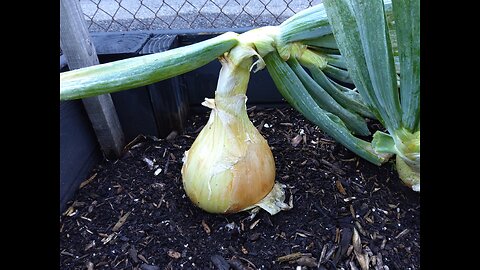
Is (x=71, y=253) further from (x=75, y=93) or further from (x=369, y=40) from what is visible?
(x=369, y=40)

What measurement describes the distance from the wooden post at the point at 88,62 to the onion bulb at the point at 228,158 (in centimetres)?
36

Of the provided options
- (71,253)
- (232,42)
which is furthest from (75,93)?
(71,253)

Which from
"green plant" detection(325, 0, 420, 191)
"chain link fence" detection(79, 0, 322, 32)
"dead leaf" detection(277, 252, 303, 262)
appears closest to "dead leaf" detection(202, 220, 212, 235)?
"dead leaf" detection(277, 252, 303, 262)

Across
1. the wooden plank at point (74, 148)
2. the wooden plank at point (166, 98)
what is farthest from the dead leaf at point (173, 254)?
the wooden plank at point (166, 98)

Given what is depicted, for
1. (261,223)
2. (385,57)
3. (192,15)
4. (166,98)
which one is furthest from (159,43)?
(192,15)

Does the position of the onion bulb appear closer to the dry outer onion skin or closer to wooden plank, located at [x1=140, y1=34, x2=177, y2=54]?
the dry outer onion skin

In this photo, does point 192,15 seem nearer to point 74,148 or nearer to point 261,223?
point 74,148

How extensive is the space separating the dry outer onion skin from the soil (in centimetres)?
7

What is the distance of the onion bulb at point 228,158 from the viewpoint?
940 mm

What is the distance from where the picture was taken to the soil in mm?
946

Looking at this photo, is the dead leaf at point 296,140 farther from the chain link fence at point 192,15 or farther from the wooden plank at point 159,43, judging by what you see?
the chain link fence at point 192,15

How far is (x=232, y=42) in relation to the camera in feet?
2.84

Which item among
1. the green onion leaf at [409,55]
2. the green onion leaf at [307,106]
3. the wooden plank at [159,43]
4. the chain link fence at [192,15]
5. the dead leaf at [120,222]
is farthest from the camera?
the chain link fence at [192,15]

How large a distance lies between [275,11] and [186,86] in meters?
1.58
